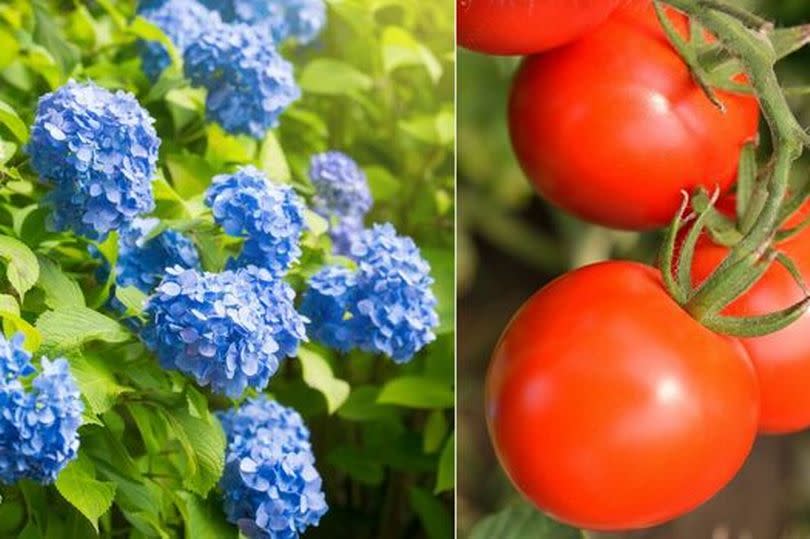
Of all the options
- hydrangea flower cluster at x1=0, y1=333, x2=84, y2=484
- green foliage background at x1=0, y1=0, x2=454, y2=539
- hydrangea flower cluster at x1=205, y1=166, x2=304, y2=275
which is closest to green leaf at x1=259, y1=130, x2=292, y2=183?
green foliage background at x1=0, y1=0, x2=454, y2=539

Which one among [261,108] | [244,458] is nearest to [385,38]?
[261,108]

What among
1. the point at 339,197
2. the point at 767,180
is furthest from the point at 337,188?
the point at 767,180

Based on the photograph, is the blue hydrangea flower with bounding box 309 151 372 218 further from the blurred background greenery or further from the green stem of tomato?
the green stem of tomato

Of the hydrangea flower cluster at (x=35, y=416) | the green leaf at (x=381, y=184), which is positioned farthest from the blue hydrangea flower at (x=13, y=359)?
the green leaf at (x=381, y=184)

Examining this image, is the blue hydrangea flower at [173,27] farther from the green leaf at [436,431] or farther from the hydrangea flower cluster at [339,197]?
the green leaf at [436,431]

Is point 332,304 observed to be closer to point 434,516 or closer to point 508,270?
point 434,516

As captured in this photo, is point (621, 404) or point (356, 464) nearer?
point (621, 404)
